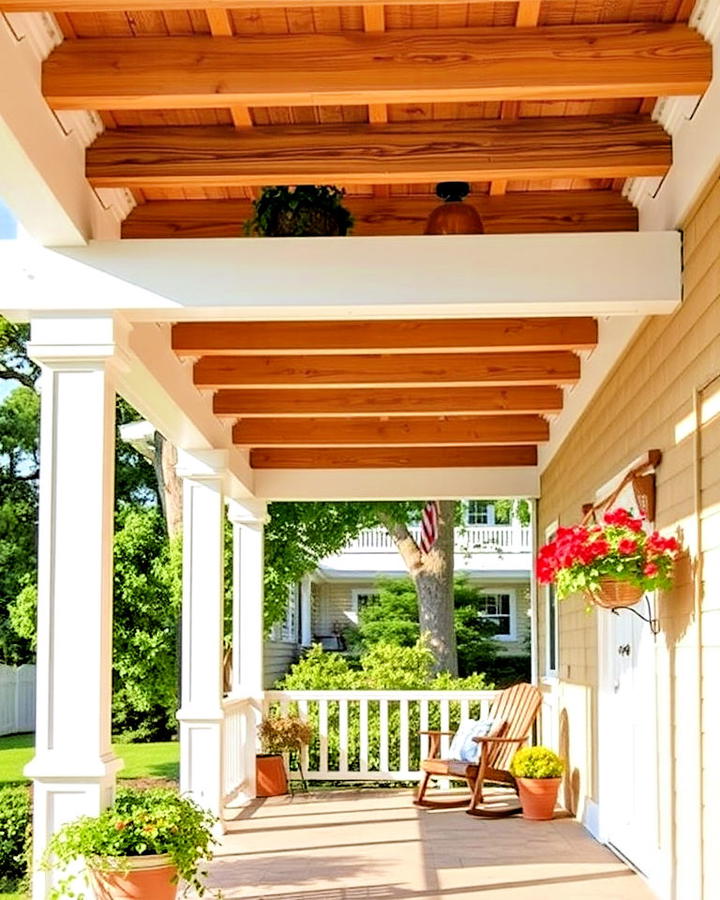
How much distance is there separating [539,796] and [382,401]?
2743 mm

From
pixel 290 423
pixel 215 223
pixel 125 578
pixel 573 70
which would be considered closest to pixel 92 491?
pixel 215 223

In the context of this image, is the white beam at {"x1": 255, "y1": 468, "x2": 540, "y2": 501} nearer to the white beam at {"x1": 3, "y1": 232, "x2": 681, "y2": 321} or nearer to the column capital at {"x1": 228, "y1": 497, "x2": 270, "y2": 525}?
the column capital at {"x1": 228, "y1": 497, "x2": 270, "y2": 525}

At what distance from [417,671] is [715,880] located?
873 cm

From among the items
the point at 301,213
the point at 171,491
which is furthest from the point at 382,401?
the point at 171,491

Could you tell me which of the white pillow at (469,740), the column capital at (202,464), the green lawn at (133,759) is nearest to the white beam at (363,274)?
the column capital at (202,464)

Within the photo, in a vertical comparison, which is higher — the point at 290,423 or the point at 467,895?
the point at 290,423

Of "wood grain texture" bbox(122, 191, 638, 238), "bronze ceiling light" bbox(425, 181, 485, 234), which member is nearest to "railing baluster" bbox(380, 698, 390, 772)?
"wood grain texture" bbox(122, 191, 638, 238)

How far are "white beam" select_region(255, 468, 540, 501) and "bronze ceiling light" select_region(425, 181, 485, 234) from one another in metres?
5.65

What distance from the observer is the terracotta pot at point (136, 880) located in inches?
196

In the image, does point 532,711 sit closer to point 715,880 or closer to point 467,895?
point 467,895

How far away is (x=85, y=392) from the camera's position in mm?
5359

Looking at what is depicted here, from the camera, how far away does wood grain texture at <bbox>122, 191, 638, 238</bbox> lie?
5840mm

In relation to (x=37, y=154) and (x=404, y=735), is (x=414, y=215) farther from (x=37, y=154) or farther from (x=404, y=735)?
(x=404, y=735)

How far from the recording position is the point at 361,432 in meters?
10.1
